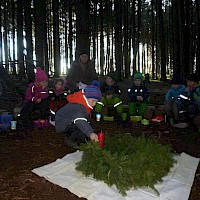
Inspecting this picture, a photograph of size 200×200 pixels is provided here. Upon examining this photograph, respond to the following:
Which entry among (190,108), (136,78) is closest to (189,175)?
(190,108)

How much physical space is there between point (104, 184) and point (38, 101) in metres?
3.42

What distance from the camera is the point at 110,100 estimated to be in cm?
677

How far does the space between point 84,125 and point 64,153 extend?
25.8 inches

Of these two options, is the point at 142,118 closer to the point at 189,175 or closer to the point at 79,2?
the point at 189,175

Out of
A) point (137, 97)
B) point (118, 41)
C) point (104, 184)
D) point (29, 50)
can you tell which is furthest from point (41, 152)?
point (118, 41)

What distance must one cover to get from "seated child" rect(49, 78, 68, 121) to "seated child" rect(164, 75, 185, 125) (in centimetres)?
238

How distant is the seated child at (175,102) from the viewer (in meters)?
6.05

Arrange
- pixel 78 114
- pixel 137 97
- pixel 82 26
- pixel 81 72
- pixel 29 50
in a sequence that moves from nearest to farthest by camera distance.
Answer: pixel 78 114
pixel 137 97
pixel 81 72
pixel 82 26
pixel 29 50

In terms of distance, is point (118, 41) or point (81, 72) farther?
point (118, 41)

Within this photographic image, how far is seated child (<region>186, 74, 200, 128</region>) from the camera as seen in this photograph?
5.98 metres

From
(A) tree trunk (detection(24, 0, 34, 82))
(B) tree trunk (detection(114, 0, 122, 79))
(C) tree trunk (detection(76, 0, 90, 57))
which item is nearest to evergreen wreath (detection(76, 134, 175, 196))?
(C) tree trunk (detection(76, 0, 90, 57))

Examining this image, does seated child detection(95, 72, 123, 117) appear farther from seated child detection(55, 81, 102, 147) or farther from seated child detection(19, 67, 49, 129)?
seated child detection(55, 81, 102, 147)

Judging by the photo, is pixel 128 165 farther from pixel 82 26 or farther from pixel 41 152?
pixel 82 26

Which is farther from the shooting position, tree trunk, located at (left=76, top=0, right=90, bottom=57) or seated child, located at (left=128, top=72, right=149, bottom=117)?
tree trunk, located at (left=76, top=0, right=90, bottom=57)
